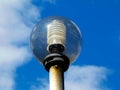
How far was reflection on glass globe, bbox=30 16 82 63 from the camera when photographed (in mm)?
6230

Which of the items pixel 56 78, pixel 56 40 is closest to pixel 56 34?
pixel 56 40

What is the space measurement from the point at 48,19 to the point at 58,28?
32 cm

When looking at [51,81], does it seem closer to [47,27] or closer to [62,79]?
[62,79]

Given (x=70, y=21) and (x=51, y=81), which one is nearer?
(x=51, y=81)

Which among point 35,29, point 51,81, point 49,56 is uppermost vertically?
point 35,29

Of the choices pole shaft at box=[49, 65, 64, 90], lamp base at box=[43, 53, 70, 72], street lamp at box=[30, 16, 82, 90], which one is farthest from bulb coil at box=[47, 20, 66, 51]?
pole shaft at box=[49, 65, 64, 90]

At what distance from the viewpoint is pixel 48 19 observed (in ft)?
21.2

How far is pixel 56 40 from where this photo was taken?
623 centimetres

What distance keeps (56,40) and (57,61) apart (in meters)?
0.31

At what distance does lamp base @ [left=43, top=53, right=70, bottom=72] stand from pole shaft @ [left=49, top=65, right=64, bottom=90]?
103 millimetres

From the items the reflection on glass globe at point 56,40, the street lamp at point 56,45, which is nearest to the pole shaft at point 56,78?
the street lamp at point 56,45

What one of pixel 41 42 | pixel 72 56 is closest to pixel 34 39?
pixel 41 42

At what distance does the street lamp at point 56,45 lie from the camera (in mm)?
6223

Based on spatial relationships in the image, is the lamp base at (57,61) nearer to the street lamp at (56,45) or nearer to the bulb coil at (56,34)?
the street lamp at (56,45)
